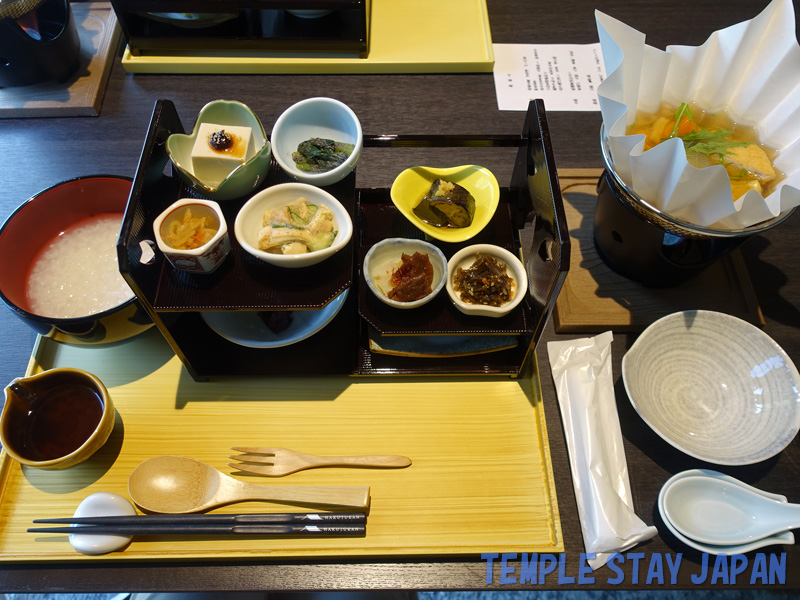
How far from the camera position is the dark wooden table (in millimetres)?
1122

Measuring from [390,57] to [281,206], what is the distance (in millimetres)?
974

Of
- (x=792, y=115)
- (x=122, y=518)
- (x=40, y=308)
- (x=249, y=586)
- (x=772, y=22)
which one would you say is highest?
(x=772, y=22)

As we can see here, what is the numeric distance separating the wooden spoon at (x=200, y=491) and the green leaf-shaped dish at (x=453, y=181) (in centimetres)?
61

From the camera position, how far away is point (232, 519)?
1083 millimetres

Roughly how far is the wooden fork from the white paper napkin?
0.83m

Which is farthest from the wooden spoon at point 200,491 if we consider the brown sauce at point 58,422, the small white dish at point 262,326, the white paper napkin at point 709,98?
the white paper napkin at point 709,98

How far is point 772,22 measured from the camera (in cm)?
135

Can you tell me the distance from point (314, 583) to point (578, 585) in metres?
0.54

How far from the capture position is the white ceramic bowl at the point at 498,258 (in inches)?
46.7

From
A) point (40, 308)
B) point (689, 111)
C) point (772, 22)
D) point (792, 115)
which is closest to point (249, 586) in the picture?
point (40, 308)

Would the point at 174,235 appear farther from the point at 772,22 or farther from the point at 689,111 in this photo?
the point at 772,22

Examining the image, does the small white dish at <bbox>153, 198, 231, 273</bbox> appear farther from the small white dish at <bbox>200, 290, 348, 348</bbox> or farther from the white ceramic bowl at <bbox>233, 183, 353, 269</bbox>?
the small white dish at <bbox>200, 290, 348, 348</bbox>

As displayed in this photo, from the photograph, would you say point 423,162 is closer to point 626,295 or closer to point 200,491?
point 626,295

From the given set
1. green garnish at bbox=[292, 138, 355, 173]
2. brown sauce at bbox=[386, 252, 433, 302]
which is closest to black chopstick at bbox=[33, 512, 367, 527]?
brown sauce at bbox=[386, 252, 433, 302]
